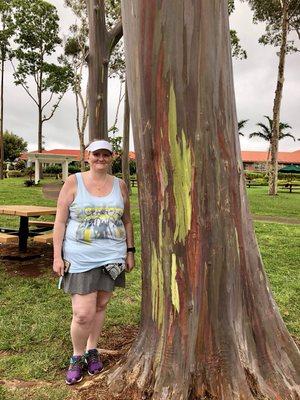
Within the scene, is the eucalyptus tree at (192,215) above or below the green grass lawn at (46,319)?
above

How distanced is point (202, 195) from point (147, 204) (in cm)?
38

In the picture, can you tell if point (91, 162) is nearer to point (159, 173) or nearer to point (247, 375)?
point (159, 173)

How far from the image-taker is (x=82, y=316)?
3.08 metres

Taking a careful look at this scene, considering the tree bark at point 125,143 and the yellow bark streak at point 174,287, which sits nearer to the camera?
the yellow bark streak at point 174,287

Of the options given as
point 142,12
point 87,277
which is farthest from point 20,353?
point 142,12

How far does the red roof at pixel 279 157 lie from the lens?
71.8 metres

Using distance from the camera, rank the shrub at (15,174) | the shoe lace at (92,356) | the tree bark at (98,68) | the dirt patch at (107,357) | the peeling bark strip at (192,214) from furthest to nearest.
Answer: the shrub at (15,174), the tree bark at (98,68), the shoe lace at (92,356), the dirt patch at (107,357), the peeling bark strip at (192,214)

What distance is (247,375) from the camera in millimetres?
2939

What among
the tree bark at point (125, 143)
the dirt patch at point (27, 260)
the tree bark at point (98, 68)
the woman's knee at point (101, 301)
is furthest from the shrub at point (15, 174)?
the woman's knee at point (101, 301)

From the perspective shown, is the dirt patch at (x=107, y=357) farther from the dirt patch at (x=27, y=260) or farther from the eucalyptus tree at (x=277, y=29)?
the eucalyptus tree at (x=277, y=29)

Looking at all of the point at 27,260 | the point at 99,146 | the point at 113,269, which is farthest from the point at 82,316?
the point at 27,260

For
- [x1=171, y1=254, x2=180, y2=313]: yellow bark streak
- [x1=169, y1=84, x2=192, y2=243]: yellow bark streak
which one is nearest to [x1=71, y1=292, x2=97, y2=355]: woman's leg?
[x1=171, y1=254, x2=180, y2=313]: yellow bark streak

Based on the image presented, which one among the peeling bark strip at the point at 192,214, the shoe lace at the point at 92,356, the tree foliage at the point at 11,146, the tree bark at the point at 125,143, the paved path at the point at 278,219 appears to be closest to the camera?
the peeling bark strip at the point at 192,214

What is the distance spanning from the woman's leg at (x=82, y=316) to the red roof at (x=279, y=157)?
69.8 meters
